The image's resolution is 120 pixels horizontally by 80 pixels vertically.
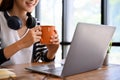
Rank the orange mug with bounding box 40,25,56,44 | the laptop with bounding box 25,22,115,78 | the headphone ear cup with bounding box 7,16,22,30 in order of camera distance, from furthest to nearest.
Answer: the headphone ear cup with bounding box 7,16,22,30
the orange mug with bounding box 40,25,56,44
the laptop with bounding box 25,22,115,78

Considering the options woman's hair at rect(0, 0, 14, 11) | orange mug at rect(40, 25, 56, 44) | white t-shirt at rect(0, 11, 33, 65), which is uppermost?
woman's hair at rect(0, 0, 14, 11)

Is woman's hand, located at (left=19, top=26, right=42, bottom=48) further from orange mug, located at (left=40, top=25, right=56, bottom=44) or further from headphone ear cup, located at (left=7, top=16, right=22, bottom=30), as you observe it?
headphone ear cup, located at (left=7, top=16, right=22, bottom=30)

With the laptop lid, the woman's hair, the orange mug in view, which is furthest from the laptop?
the woman's hair

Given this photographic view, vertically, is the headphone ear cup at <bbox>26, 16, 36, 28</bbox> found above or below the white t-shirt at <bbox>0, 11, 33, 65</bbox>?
above

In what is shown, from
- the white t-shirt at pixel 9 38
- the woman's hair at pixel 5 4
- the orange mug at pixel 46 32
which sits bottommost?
the white t-shirt at pixel 9 38

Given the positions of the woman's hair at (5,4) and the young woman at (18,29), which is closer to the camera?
the young woman at (18,29)

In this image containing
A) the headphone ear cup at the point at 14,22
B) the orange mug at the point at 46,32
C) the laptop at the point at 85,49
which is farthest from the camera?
the headphone ear cup at the point at 14,22

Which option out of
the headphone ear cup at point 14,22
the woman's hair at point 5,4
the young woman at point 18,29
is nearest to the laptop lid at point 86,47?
the young woman at point 18,29

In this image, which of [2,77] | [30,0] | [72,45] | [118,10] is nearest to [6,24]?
[30,0]

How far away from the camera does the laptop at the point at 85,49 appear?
0.87 metres

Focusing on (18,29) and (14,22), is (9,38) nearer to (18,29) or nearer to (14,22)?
(18,29)

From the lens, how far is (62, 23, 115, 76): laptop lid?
2.86ft

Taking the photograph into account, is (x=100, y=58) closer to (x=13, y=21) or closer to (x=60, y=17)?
(x=13, y=21)

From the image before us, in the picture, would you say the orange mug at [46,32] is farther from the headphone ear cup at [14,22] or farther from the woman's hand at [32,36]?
the headphone ear cup at [14,22]
